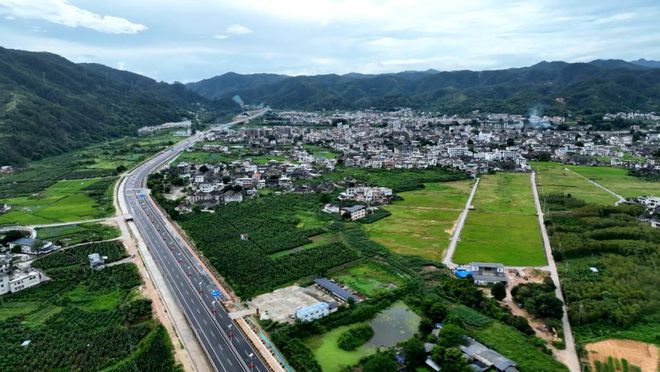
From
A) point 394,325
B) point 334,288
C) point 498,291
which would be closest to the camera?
point 394,325

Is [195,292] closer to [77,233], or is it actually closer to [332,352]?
[332,352]

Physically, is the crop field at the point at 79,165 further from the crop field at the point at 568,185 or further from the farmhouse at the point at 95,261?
the crop field at the point at 568,185

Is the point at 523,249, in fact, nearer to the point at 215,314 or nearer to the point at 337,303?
the point at 337,303

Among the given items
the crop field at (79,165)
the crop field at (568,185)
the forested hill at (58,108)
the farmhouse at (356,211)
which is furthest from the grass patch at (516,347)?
the forested hill at (58,108)

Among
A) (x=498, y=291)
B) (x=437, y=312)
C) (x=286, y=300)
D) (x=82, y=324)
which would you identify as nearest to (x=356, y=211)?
(x=286, y=300)

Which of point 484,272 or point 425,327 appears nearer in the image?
point 425,327

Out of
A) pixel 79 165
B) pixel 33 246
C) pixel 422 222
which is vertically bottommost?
pixel 422 222
